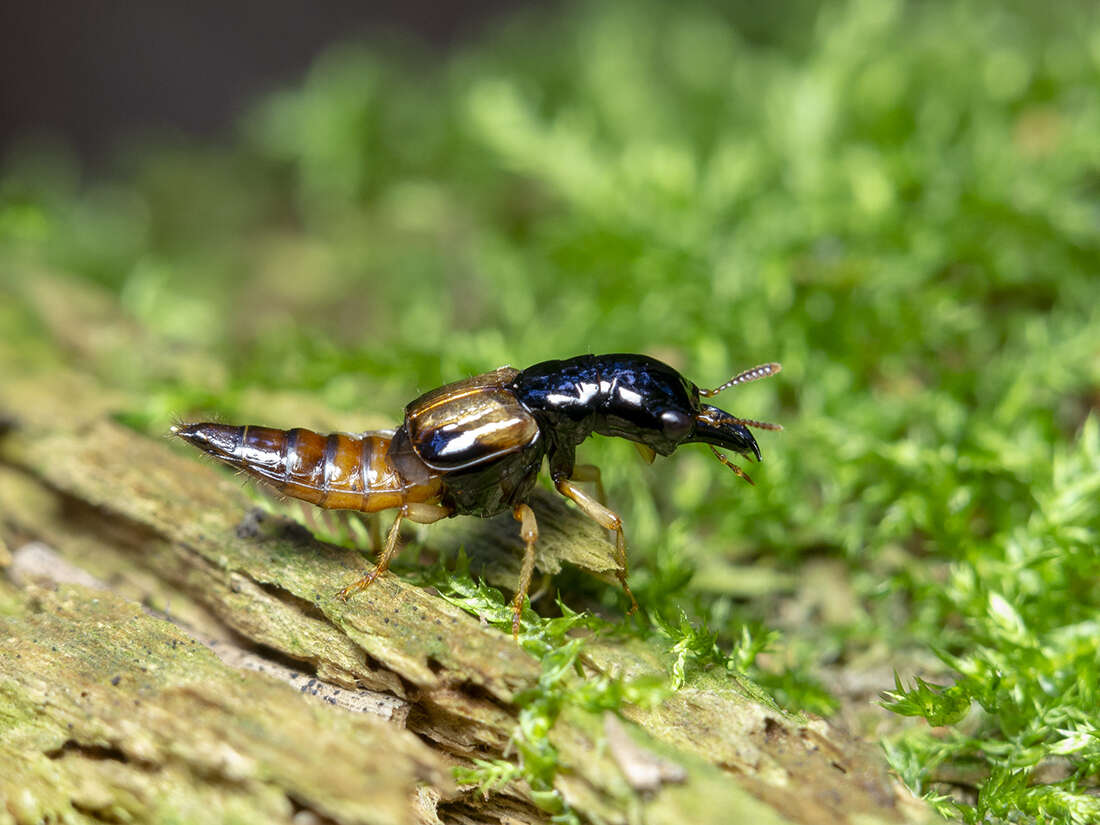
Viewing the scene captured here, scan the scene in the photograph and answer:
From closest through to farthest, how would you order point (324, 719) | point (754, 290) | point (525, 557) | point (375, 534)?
point (324, 719) < point (525, 557) < point (375, 534) < point (754, 290)

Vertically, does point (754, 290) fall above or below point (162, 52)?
below

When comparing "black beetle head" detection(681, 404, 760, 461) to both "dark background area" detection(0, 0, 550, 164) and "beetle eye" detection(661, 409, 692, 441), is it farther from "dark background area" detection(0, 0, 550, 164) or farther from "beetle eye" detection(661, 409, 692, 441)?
"dark background area" detection(0, 0, 550, 164)

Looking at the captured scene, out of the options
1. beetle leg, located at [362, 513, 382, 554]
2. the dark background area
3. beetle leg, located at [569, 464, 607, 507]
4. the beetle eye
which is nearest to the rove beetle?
the beetle eye

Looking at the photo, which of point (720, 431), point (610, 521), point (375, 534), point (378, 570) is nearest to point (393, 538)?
point (378, 570)

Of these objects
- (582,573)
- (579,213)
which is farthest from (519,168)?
(582,573)

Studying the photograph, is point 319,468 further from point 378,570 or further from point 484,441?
point 484,441

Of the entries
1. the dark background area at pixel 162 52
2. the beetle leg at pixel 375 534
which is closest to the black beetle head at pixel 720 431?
the beetle leg at pixel 375 534
